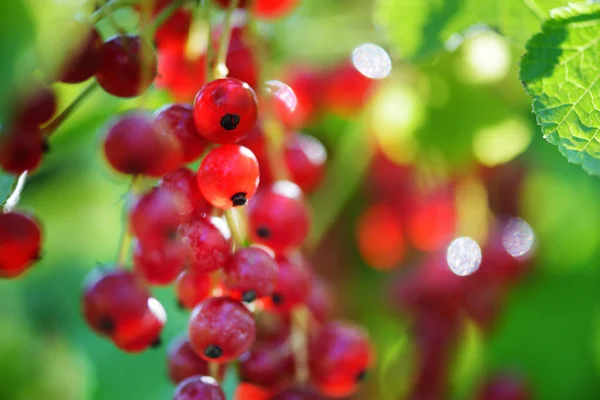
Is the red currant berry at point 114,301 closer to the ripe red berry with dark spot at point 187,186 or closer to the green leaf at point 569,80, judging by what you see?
the ripe red berry with dark spot at point 187,186

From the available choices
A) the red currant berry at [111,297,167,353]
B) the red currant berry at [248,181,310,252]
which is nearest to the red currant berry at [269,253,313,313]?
the red currant berry at [248,181,310,252]

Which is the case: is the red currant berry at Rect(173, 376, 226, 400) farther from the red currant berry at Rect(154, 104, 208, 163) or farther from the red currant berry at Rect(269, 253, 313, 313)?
the red currant berry at Rect(154, 104, 208, 163)

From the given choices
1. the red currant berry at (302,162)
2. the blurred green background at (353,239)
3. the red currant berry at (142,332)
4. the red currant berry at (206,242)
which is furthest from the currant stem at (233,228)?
the blurred green background at (353,239)

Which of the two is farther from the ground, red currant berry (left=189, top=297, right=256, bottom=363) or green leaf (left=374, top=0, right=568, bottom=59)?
green leaf (left=374, top=0, right=568, bottom=59)

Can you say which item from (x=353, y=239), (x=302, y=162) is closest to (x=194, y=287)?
(x=302, y=162)

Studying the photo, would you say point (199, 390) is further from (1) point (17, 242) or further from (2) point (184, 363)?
(1) point (17, 242)
